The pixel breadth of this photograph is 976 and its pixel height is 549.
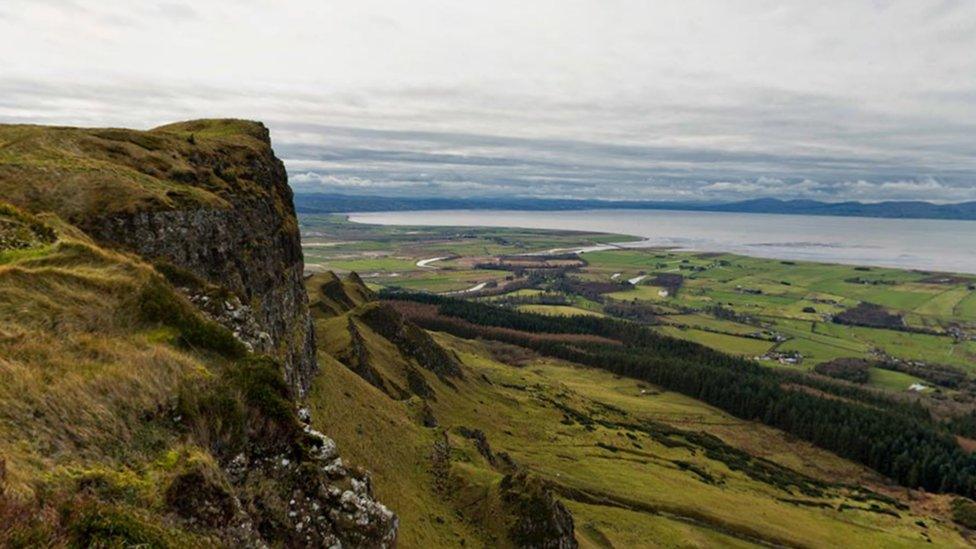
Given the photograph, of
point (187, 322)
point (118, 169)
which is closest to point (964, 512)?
point (187, 322)

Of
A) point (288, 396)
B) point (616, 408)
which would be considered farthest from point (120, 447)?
point (616, 408)

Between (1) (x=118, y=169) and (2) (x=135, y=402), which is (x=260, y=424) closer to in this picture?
(2) (x=135, y=402)

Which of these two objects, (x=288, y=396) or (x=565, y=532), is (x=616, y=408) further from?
(x=288, y=396)

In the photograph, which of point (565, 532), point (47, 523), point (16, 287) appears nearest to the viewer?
point (47, 523)

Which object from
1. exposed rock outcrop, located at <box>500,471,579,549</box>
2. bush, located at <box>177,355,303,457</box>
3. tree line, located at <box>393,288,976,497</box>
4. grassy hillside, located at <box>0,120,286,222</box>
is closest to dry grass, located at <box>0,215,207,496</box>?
bush, located at <box>177,355,303,457</box>

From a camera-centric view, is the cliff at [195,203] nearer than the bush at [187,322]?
No

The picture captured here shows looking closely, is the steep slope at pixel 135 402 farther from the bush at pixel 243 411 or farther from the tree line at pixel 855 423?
the tree line at pixel 855 423

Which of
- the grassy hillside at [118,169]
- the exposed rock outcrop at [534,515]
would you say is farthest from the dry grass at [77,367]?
the exposed rock outcrop at [534,515]

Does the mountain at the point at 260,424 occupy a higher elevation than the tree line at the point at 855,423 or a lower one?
higher
